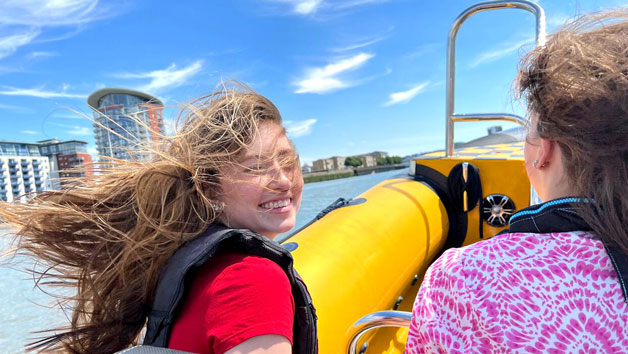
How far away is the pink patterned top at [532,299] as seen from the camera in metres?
0.45

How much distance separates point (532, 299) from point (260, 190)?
489mm

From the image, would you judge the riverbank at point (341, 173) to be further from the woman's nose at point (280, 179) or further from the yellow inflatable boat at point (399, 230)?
the woman's nose at point (280, 179)

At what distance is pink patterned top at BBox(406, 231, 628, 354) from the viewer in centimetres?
45

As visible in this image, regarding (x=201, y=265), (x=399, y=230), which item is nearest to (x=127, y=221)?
(x=201, y=265)

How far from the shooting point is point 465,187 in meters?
2.07

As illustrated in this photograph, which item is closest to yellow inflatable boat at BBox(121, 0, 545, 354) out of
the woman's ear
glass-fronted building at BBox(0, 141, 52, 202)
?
the woman's ear

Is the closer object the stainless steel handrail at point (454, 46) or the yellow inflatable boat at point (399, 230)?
the yellow inflatable boat at point (399, 230)

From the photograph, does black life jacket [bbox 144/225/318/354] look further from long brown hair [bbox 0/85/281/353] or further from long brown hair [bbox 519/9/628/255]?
long brown hair [bbox 519/9/628/255]

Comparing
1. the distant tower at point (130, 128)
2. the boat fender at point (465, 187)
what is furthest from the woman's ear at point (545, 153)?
the boat fender at point (465, 187)

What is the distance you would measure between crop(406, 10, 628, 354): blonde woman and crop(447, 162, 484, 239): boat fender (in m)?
1.53

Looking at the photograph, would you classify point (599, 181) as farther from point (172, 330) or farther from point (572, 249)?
point (172, 330)

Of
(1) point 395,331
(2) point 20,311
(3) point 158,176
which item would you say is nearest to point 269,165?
(3) point 158,176

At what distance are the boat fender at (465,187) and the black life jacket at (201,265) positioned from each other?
1606 millimetres

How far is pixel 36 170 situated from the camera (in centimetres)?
3403
